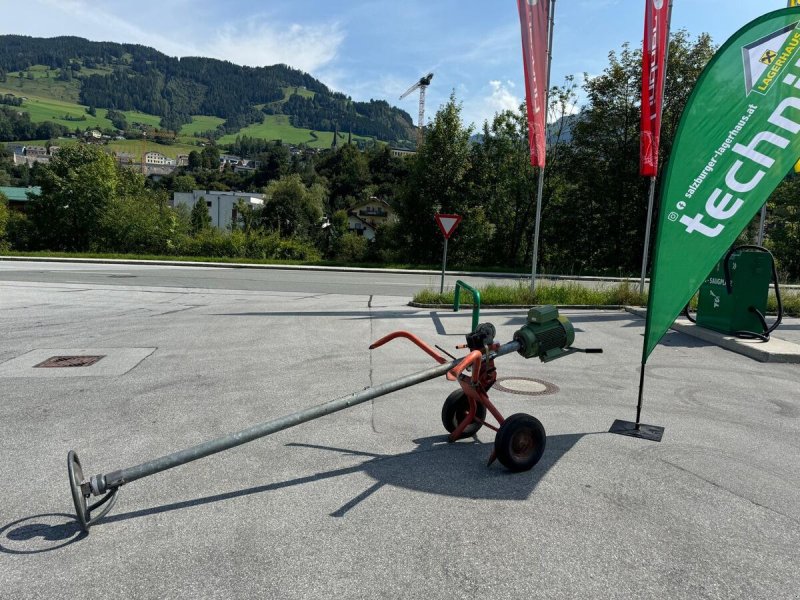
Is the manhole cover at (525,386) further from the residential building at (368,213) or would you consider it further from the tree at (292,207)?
the residential building at (368,213)

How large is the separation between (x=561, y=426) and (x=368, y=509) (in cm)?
239

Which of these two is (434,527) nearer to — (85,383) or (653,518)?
(653,518)

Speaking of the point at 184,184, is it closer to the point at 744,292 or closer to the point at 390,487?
the point at 744,292

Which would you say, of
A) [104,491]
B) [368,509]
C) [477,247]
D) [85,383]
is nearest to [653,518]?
[368,509]

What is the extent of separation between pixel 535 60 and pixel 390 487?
11294 millimetres

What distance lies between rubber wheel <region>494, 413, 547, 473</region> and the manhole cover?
80.1 inches

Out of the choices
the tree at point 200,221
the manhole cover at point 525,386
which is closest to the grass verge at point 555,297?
the manhole cover at point 525,386

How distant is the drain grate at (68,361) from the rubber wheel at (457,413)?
510 cm

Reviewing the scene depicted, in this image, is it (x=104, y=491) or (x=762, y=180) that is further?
(x=762, y=180)

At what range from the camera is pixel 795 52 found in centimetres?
457

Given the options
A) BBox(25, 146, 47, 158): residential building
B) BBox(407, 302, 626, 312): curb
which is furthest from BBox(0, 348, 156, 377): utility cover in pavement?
BBox(25, 146, 47, 158): residential building

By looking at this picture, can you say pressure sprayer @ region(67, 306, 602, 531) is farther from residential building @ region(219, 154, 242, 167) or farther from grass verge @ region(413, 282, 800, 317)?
residential building @ region(219, 154, 242, 167)

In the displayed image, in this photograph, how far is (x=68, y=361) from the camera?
7.25 m

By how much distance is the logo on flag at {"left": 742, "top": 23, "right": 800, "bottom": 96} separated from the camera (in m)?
4.45
